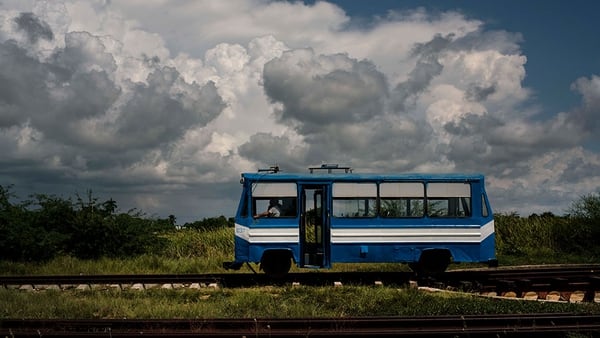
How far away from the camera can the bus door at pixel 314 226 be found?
15.5m

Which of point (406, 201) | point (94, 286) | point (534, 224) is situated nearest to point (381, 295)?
point (406, 201)

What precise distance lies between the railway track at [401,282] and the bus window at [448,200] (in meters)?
1.73

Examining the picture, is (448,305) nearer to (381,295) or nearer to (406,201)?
(381,295)

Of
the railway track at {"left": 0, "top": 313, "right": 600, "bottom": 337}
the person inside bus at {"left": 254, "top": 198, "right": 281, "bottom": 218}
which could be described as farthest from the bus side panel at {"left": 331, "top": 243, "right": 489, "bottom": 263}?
the railway track at {"left": 0, "top": 313, "right": 600, "bottom": 337}

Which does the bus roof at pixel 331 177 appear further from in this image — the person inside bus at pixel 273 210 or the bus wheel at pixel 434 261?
the bus wheel at pixel 434 261

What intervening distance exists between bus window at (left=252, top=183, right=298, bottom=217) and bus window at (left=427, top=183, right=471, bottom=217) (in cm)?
363

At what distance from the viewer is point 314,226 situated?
1573 centimetres

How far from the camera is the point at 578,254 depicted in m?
25.2

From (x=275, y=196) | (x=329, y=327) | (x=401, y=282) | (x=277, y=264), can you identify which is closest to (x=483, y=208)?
(x=401, y=282)

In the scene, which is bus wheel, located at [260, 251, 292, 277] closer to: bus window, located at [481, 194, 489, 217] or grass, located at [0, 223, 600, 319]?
grass, located at [0, 223, 600, 319]

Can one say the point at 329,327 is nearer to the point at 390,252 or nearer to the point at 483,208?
the point at 390,252

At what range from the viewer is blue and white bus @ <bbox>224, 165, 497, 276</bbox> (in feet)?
50.7

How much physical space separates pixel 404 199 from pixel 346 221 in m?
1.66

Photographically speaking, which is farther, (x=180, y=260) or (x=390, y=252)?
(x=180, y=260)
